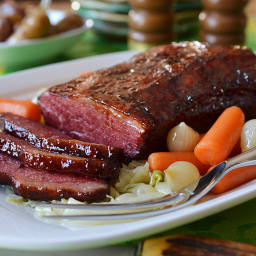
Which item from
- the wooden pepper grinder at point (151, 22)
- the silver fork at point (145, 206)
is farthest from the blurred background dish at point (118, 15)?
the silver fork at point (145, 206)

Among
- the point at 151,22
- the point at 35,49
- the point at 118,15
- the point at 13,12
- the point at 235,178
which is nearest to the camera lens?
the point at 235,178

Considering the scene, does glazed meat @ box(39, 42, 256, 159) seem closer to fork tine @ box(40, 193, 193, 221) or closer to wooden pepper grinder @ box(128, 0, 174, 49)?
fork tine @ box(40, 193, 193, 221)

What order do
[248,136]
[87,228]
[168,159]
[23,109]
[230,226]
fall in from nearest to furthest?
[87,228] → [230,226] → [168,159] → [248,136] → [23,109]

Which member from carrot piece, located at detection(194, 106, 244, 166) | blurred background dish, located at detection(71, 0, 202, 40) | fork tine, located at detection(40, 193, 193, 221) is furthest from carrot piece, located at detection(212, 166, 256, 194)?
blurred background dish, located at detection(71, 0, 202, 40)

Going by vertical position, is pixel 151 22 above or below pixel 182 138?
above

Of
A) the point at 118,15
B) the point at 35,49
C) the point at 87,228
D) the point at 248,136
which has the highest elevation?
the point at 118,15

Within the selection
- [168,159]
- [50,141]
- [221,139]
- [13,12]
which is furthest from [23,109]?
[13,12]

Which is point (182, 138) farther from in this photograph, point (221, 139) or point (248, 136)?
point (248, 136)

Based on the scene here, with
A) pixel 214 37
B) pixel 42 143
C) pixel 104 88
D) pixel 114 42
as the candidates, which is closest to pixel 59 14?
pixel 114 42
